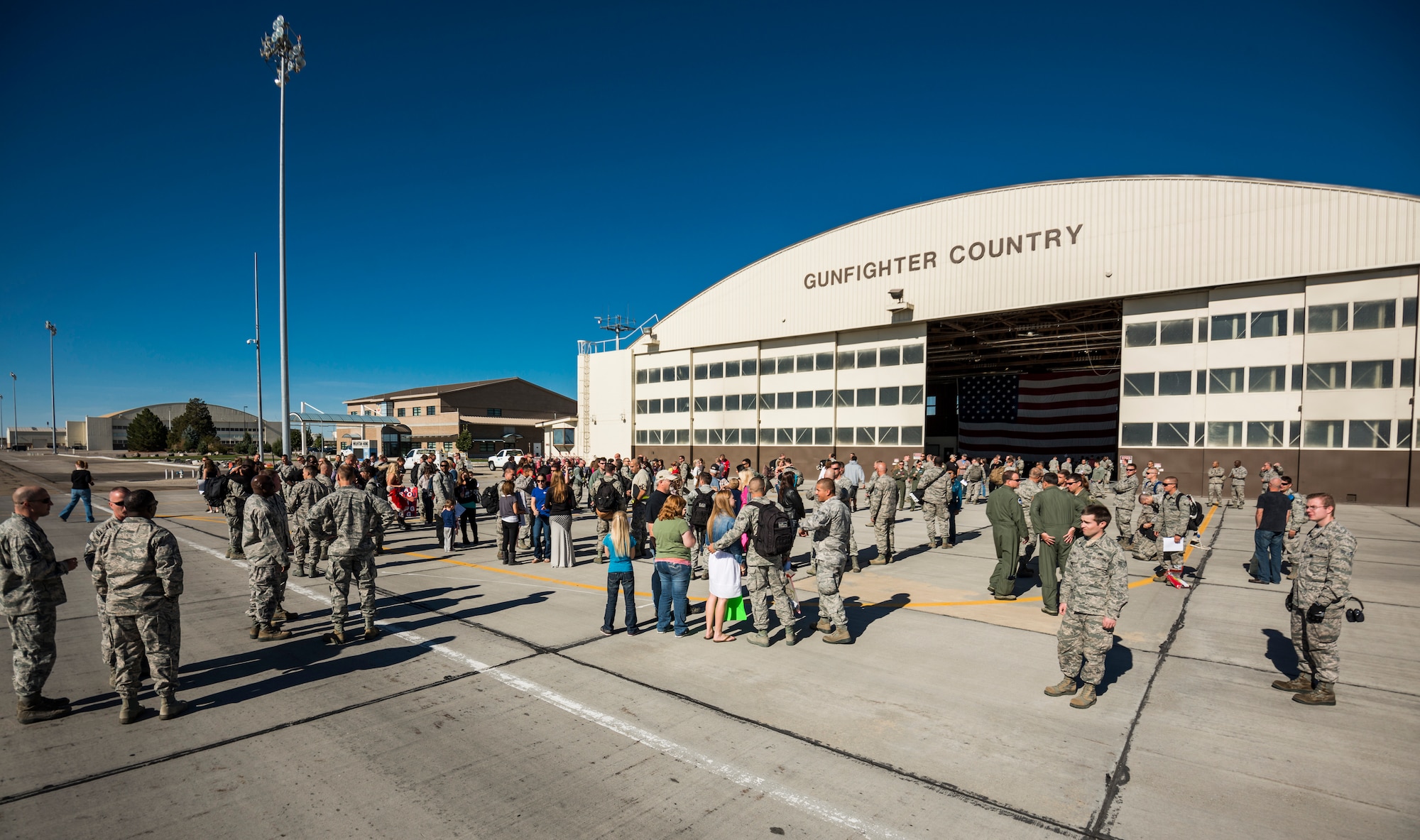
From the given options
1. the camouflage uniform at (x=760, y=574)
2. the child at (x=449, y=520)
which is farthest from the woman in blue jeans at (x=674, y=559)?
the child at (x=449, y=520)

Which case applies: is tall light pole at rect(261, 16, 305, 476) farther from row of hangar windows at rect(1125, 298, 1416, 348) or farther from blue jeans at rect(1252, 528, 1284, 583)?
Answer: row of hangar windows at rect(1125, 298, 1416, 348)

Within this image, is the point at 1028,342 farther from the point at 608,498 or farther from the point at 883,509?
the point at 608,498

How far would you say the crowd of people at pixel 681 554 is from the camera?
5078 millimetres

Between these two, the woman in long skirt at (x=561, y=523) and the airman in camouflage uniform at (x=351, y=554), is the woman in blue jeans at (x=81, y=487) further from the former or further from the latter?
the airman in camouflage uniform at (x=351, y=554)

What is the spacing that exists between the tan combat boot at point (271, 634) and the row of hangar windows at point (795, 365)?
27.7m

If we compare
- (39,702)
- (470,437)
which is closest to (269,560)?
(39,702)

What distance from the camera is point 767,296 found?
3441cm

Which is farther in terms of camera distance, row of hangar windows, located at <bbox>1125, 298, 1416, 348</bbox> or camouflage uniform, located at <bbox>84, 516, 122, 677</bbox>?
row of hangar windows, located at <bbox>1125, 298, 1416, 348</bbox>

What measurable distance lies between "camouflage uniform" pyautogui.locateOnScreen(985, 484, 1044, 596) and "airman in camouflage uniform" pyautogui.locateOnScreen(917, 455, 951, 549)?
3.50 m

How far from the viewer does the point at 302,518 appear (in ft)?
35.1

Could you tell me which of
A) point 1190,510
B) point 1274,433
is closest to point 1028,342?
point 1274,433

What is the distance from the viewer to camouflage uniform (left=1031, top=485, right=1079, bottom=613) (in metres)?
8.12

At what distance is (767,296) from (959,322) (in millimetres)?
10264

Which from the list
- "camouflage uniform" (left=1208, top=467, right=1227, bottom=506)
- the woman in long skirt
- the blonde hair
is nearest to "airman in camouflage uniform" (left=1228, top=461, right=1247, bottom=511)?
"camouflage uniform" (left=1208, top=467, right=1227, bottom=506)
